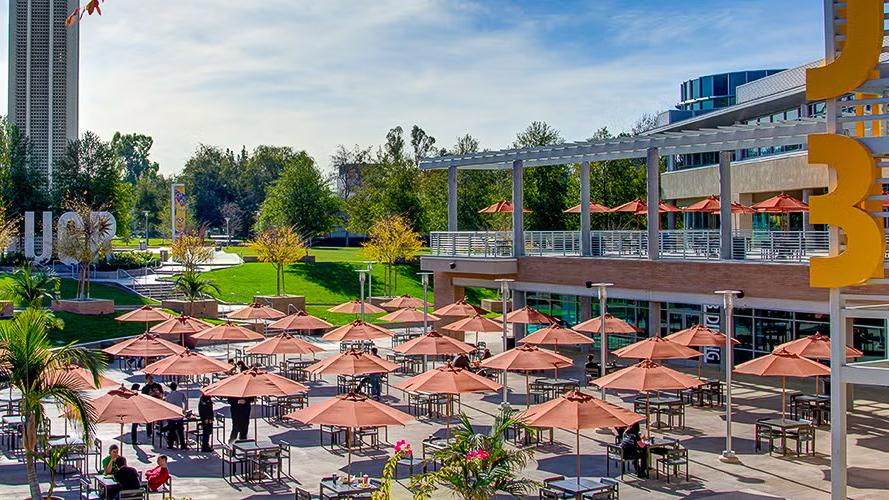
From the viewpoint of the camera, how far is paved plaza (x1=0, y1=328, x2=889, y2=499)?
1911cm

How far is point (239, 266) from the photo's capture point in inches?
2699

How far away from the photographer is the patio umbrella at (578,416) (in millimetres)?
17922

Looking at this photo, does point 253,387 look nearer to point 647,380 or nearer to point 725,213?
point 647,380

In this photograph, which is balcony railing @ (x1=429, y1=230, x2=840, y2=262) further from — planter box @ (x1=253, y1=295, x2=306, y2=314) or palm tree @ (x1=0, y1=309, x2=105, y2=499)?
palm tree @ (x1=0, y1=309, x2=105, y2=499)

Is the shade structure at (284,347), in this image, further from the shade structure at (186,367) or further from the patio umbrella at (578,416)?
the patio umbrella at (578,416)

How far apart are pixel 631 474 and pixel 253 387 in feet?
27.5

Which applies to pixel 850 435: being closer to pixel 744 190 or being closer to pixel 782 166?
pixel 782 166

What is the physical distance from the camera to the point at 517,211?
136ft

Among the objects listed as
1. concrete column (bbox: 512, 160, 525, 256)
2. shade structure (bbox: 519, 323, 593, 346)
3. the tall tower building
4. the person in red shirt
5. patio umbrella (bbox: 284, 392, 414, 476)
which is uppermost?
the tall tower building

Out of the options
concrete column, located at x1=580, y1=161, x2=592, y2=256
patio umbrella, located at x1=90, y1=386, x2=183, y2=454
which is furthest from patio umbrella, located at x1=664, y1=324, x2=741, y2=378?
patio umbrella, located at x1=90, y1=386, x2=183, y2=454

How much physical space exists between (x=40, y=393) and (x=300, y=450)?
8.53 metres

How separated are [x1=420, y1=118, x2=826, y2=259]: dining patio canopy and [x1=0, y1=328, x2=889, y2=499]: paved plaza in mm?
8452

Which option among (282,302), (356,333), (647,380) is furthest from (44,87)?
(647,380)

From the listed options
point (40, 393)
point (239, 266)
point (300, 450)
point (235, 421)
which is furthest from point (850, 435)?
point (239, 266)
